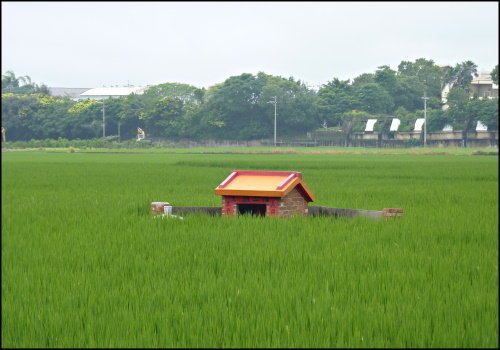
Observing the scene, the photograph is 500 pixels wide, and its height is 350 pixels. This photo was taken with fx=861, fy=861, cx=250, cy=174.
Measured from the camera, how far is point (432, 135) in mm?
66312

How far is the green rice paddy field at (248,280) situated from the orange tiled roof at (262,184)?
1.13 feet

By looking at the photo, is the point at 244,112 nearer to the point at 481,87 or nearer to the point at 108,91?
the point at 481,87

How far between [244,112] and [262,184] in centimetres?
6052

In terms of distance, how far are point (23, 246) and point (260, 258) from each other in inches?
84.0

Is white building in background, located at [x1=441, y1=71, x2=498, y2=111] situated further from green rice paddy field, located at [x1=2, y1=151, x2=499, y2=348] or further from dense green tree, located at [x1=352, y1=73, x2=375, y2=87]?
green rice paddy field, located at [x1=2, y1=151, x2=499, y2=348]

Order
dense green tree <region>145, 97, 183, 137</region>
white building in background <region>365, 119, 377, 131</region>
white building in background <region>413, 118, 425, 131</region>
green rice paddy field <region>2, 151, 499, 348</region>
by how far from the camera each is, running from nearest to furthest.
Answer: green rice paddy field <region>2, 151, 499, 348</region> → white building in background <region>413, 118, 425, 131</region> → white building in background <region>365, 119, 377, 131</region> → dense green tree <region>145, 97, 183, 137</region>

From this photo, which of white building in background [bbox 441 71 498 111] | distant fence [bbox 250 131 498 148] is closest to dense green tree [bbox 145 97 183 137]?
distant fence [bbox 250 131 498 148]

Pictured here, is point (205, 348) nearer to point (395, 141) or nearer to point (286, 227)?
point (286, 227)

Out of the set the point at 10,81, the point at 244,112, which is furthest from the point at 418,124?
the point at 10,81

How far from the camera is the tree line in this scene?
208ft

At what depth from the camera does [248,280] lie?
18.6 feet

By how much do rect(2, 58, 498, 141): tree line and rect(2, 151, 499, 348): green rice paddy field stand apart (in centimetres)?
5375

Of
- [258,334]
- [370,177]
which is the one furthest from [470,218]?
[370,177]

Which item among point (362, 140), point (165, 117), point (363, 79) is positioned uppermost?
point (363, 79)
